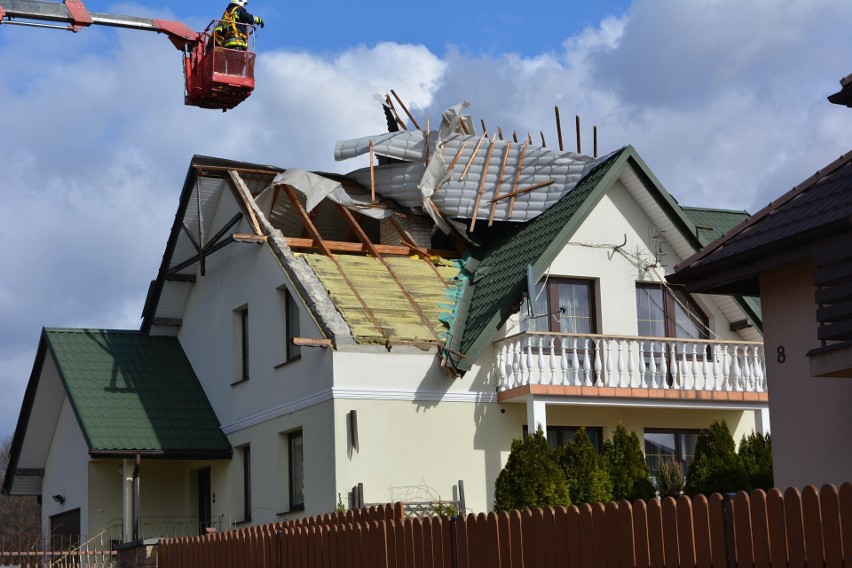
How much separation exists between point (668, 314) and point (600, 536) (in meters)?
14.9

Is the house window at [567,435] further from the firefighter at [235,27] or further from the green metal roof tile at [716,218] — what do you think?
the firefighter at [235,27]

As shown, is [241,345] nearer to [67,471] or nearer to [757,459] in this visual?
[67,471]

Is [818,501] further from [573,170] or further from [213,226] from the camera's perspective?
[213,226]

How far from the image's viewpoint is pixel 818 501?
874 centimetres

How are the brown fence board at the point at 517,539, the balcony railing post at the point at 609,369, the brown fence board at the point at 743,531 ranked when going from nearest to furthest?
the brown fence board at the point at 743,531, the brown fence board at the point at 517,539, the balcony railing post at the point at 609,369

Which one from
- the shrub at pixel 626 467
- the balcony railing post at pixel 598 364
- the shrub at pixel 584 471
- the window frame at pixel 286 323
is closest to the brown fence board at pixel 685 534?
the shrub at pixel 584 471

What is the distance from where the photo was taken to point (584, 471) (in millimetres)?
21172

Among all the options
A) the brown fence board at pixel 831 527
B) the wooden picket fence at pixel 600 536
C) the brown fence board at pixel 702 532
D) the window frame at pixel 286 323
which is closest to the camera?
the brown fence board at pixel 831 527

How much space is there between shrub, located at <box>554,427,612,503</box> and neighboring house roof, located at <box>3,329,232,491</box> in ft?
24.7

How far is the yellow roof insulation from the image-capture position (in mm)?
22406

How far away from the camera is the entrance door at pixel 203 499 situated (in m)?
27.0

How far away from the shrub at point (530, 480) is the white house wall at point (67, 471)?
32.5ft

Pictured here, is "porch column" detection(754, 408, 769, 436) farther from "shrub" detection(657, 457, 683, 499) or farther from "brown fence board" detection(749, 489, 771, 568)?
"brown fence board" detection(749, 489, 771, 568)

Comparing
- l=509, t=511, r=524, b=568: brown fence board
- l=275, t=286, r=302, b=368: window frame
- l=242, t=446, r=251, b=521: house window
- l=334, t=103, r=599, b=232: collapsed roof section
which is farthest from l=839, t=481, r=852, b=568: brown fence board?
l=242, t=446, r=251, b=521: house window
